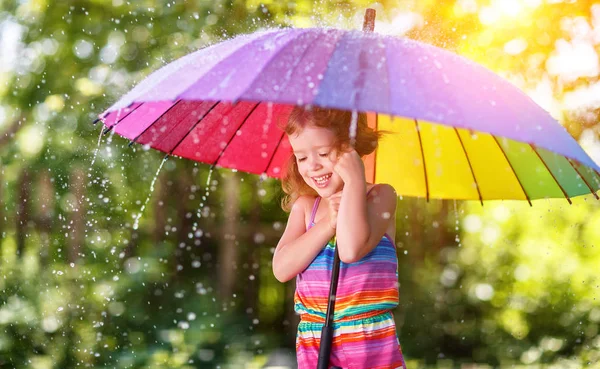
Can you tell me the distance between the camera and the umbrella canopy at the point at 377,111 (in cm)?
171

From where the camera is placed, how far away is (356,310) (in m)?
2.35

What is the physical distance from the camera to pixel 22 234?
5.90 meters

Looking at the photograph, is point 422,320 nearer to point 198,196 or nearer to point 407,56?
point 198,196

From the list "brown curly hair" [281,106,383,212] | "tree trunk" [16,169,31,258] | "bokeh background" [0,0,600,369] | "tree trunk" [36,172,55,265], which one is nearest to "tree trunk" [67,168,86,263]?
"bokeh background" [0,0,600,369]

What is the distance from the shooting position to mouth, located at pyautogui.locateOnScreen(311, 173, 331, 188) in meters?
2.34

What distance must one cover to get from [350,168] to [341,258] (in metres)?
0.25

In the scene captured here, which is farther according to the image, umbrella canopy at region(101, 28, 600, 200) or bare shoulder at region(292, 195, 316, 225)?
bare shoulder at region(292, 195, 316, 225)

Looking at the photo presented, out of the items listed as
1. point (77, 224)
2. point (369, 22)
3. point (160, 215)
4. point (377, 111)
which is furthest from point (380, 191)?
point (77, 224)

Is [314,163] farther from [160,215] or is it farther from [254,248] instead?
[254,248]

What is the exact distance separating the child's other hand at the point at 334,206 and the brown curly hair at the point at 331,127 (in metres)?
0.15

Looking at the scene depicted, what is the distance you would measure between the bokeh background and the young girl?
3.14m

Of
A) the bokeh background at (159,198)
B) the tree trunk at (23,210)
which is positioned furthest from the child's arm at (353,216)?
the tree trunk at (23,210)

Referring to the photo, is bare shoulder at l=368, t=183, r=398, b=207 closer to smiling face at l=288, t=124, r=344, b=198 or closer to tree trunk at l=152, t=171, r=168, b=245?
smiling face at l=288, t=124, r=344, b=198

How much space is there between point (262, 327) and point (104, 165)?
5.94ft
